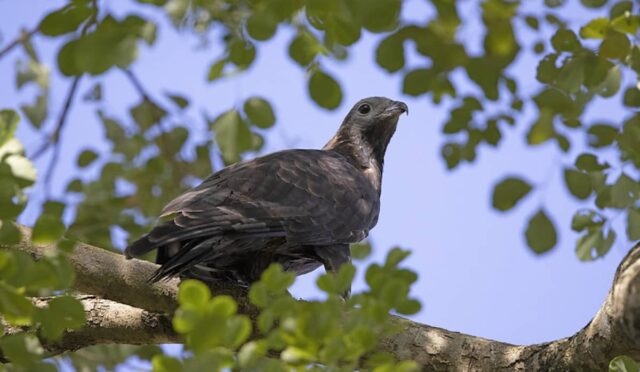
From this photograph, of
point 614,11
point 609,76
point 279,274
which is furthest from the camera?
point 609,76

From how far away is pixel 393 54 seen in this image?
91.1 inches

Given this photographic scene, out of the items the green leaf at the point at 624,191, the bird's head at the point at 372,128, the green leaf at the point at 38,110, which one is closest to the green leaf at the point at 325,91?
the green leaf at the point at 624,191

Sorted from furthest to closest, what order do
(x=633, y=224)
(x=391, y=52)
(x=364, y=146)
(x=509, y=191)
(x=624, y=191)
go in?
(x=364, y=146), (x=633, y=224), (x=624, y=191), (x=509, y=191), (x=391, y=52)

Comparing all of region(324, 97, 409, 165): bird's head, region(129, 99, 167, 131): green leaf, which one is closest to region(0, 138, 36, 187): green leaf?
region(129, 99, 167, 131): green leaf

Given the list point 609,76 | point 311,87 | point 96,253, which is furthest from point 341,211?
point 311,87

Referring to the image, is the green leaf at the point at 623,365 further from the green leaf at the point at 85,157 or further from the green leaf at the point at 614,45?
the green leaf at the point at 85,157

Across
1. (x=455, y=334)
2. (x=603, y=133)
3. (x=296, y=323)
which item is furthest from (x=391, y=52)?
(x=455, y=334)

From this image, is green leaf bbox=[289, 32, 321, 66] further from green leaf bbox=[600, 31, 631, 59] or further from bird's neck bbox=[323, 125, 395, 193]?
bird's neck bbox=[323, 125, 395, 193]

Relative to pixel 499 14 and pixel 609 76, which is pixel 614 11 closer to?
pixel 609 76

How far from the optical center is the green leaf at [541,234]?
2488 mm

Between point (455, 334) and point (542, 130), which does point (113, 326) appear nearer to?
point (455, 334)

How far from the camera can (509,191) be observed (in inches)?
96.0

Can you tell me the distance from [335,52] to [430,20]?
910mm

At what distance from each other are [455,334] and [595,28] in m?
1.42
